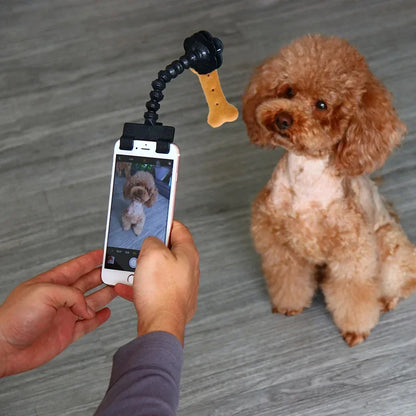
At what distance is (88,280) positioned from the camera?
1080mm

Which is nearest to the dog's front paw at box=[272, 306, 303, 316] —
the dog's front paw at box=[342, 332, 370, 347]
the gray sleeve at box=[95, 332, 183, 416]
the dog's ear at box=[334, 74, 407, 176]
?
the dog's front paw at box=[342, 332, 370, 347]

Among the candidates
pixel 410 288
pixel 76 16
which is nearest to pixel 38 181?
pixel 76 16

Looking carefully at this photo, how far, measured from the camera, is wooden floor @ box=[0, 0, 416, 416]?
4.84ft

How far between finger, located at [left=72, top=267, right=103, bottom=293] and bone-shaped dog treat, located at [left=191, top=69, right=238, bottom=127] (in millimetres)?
341

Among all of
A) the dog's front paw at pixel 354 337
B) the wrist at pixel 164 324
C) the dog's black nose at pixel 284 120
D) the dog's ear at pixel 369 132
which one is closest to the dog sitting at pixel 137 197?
the wrist at pixel 164 324

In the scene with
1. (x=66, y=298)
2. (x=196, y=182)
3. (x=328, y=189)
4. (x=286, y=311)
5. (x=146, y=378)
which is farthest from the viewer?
(x=196, y=182)

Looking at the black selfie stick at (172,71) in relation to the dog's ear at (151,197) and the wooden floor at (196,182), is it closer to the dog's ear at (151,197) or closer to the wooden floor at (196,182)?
the dog's ear at (151,197)

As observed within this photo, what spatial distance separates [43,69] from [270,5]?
0.89m

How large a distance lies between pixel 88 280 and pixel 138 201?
0.60ft

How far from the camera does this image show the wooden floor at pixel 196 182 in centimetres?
148

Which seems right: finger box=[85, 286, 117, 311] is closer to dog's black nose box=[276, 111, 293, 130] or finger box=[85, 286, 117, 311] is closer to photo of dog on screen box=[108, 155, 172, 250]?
photo of dog on screen box=[108, 155, 172, 250]

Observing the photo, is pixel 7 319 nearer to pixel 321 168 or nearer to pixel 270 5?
pixel 321 168

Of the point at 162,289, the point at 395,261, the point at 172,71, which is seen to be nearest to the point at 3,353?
the point at 162,289

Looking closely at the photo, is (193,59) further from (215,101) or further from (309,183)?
(309,183)
